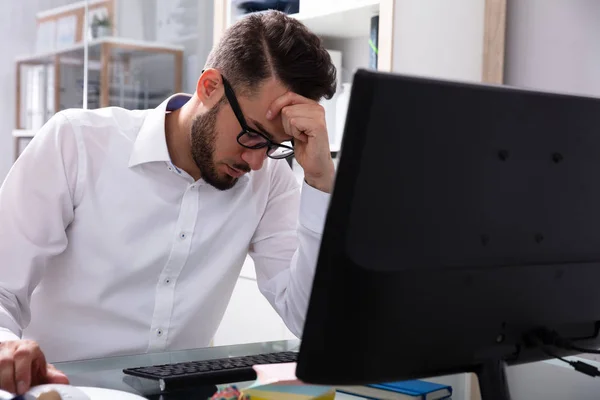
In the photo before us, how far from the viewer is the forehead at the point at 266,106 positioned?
1457mm

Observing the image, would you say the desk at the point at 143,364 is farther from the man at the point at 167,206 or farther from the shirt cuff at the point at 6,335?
the man at the point at 167,206

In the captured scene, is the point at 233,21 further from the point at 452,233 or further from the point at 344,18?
the point at 452,233

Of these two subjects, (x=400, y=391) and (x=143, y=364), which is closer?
(x=400, y=391)

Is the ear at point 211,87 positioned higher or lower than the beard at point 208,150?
higher

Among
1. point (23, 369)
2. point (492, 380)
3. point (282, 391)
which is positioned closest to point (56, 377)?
point (23, 369)

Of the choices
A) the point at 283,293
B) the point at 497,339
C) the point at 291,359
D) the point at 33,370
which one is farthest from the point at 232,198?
the point at 497,339

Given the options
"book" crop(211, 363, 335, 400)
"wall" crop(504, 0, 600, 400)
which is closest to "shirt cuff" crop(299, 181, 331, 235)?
"book" crop(211, 363, 335, 400)

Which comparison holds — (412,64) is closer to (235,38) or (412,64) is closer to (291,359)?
(235,38)

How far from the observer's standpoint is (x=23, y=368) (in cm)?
97

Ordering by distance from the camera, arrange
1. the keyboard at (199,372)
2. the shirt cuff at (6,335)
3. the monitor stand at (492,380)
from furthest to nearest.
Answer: the shirt cuff at (6,335) → the keyboard at (199,372) → the monitor stand at (492,380)

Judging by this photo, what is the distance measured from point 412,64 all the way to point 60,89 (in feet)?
7.79

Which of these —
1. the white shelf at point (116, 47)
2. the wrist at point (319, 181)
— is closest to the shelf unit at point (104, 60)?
the white shelf at point (116, 47)

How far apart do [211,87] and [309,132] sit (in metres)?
0.25

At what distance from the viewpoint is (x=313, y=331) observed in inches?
26.5
